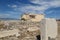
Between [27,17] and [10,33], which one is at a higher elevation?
[27,17]

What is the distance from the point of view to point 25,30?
369cm

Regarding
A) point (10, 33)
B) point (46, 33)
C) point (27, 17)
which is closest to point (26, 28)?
point (10, 33)

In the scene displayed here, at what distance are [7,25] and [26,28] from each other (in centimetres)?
45

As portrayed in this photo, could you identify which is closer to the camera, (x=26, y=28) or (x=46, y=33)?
(x=46, y=33)

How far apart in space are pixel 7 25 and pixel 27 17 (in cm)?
119

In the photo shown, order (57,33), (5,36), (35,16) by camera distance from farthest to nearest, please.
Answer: (35,16)
(5,36)
(57,33)

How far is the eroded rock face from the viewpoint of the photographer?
3.58m

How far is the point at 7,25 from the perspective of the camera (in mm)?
3670

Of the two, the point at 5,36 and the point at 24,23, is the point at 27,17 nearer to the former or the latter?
the point at 24,23

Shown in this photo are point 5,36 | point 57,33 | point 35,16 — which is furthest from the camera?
point 35,16

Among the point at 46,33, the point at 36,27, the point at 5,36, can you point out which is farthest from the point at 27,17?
the point at 46,33

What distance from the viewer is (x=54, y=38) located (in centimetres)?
320

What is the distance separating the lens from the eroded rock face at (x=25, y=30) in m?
3.58

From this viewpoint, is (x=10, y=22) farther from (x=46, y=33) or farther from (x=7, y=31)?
(x=46, y=33)
